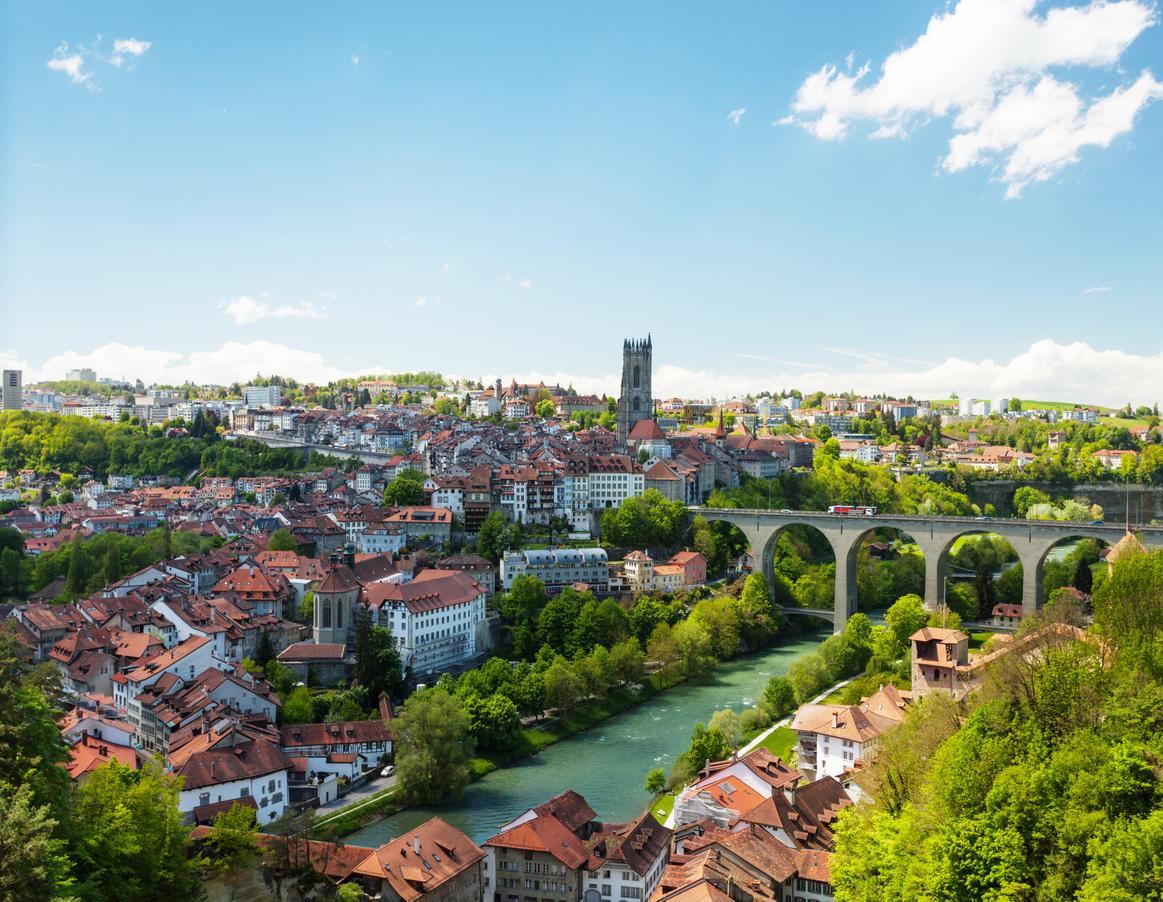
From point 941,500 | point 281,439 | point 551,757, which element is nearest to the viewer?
point 551,757

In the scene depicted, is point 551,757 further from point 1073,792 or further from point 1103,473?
point 1103,473

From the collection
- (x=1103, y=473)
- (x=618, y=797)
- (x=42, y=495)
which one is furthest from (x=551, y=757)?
(x=1103, y=473)

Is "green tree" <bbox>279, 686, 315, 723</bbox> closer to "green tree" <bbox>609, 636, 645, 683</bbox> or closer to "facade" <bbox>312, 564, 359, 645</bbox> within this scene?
"facade" <bbox>312, 564, 359, 645</bbox>

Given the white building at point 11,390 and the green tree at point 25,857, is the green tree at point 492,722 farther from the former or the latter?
the white building at point 11,390

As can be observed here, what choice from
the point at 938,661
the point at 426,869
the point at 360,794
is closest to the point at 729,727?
the point at 938,661

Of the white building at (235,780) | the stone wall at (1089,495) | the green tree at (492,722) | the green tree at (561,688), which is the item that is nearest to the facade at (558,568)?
the green tree at (561,688)

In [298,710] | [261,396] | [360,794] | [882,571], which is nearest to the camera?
[360,794]

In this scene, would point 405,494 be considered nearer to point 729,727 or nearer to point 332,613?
point 332,613
